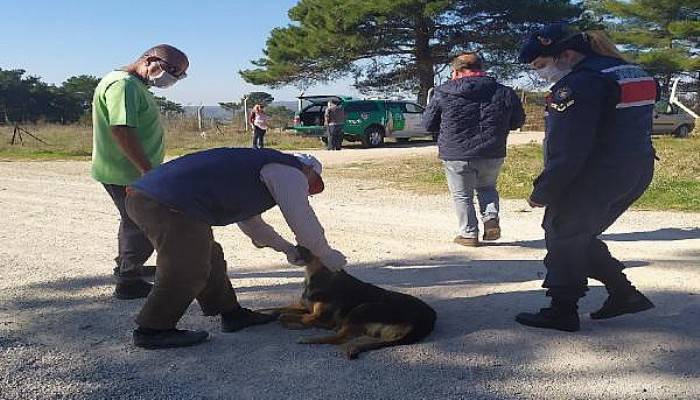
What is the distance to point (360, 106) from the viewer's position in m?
21.5

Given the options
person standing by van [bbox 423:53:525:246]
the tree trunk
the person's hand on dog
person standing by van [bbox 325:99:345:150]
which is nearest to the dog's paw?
the person's hand on dog

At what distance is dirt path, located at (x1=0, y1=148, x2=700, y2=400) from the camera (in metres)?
3.20

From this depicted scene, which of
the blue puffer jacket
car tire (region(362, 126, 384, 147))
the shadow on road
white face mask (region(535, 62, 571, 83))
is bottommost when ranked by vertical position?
the shadow on road

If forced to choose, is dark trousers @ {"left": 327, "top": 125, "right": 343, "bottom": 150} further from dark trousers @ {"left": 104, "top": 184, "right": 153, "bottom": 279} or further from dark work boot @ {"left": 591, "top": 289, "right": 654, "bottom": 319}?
dark work boot @ {"left": 591, "top": 289, "right": 654, "bottom": 319}

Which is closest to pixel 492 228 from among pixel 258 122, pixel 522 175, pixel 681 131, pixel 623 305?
pixel 623 305

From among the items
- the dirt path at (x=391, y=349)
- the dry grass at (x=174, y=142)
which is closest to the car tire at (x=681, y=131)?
the dry grass at (x=174, y=142)

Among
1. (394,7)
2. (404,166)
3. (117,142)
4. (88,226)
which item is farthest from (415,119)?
(117,142)

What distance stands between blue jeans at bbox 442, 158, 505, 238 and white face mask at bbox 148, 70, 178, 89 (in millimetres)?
2737

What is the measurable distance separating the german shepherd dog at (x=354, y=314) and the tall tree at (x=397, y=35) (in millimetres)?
24540

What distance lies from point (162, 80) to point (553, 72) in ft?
7.88

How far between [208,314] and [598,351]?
2223 mm

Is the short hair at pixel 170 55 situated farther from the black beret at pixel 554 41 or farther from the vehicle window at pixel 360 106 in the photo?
the vehicle window at pixel 360 106

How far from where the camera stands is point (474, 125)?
598 centimetres

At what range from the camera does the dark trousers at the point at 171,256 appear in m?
3.45
